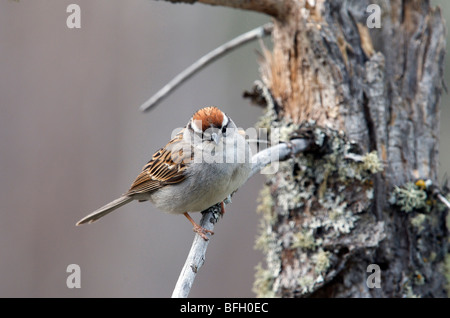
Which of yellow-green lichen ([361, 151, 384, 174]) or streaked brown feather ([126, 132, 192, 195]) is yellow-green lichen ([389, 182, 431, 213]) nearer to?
yellow-green lichen ([361, 151, 384, 174])

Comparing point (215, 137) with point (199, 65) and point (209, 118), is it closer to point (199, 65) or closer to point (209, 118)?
point (209, 118)

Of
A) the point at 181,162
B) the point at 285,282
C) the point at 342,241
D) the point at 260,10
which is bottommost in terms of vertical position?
the point at 285,282

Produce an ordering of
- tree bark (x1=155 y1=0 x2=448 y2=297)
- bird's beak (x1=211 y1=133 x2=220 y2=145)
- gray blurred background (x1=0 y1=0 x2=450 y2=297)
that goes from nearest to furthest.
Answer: bird's beak (x1=211 y1=133 x2=220 y2=145) < tree bark (x1=155 y1=0 x2=448 y2=297) < gray blurred background (x1=0 y1=0 x2=450 y2=297)

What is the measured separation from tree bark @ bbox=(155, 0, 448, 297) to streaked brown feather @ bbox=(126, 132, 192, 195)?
785 millimetres

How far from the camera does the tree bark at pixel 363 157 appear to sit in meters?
3.33

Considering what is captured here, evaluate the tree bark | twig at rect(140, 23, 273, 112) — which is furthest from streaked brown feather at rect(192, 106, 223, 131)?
twig at rect(140, 23, 273, 112)

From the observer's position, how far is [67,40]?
21.0 ft

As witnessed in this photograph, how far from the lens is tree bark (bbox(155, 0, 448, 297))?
3.33 meters

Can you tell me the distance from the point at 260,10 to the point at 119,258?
14.2 ft

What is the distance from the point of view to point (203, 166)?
129 inches

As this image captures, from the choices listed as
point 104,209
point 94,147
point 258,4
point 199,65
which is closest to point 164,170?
point 104,209

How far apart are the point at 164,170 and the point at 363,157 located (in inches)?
57.1
